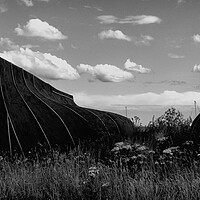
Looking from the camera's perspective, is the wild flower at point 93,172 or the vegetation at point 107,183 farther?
the wild flower at point 93,172

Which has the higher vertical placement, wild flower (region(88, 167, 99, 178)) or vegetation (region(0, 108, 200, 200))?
wild flower (region(88, 167, 99, 178))

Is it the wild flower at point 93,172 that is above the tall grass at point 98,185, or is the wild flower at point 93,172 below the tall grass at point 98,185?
above

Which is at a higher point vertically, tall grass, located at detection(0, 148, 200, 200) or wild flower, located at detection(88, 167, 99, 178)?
wild flower, located at detection(88, 167, 99, 178)

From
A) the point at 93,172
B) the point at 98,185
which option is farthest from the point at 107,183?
the point at 93,172

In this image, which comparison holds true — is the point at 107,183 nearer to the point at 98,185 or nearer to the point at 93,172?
the point at 98,185

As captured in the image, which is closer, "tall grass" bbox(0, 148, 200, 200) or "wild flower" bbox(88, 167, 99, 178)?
"tall grass" bbox(0, 148, 200, 200)

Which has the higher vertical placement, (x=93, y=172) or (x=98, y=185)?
(x=93, y=172)

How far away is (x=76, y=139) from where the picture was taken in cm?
1202

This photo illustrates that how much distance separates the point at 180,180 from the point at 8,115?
5682mm

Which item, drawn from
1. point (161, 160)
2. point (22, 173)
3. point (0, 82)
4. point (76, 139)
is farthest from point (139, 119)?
point (22, 173)

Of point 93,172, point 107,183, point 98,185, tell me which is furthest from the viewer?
point 93,172

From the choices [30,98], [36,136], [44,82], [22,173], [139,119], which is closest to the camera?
[22,173]

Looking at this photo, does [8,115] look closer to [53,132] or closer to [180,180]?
[53,132]

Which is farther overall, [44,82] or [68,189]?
[44,82]
